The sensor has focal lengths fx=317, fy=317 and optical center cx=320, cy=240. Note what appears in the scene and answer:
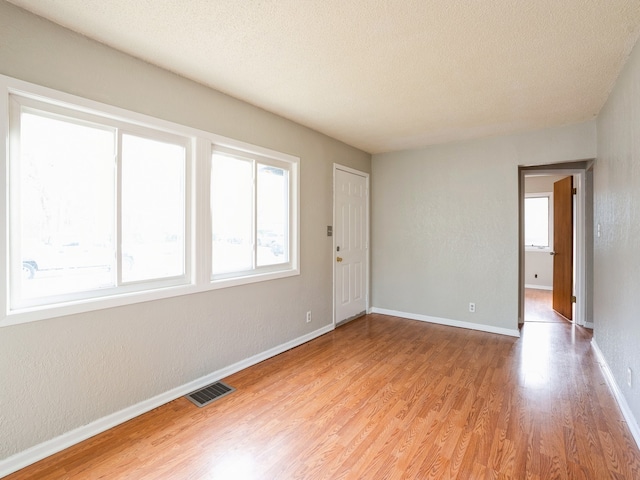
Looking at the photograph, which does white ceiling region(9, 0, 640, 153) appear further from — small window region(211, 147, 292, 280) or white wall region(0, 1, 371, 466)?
small window region(211, 147, 292, 280)

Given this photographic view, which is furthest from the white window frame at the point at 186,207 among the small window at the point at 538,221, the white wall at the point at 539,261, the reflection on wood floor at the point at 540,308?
the small window at the point at 538,221

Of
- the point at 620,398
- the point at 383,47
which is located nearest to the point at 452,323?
the point at 620,398

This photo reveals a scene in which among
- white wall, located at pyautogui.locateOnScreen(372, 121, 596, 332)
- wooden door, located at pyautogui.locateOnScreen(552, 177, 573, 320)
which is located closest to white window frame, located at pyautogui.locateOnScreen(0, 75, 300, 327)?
white wall, located at pyautogui.locateOnScreen(372, 121, 596, 332)

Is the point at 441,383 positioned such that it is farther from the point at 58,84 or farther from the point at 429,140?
the point at 58,84

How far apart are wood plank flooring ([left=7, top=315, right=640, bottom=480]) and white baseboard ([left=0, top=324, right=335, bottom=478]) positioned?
51mm

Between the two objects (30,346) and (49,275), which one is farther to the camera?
(49,275)

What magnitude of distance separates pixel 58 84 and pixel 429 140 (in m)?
3.79

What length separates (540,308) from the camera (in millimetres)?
5227

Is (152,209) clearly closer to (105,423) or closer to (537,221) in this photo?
(105,423)

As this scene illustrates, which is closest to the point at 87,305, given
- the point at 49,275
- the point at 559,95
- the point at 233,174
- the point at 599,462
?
the point at 49,275

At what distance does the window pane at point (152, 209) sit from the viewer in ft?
7.26

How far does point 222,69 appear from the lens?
7.69 feet

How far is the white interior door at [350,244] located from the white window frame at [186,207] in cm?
91

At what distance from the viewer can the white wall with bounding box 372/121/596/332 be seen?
3.85 m
